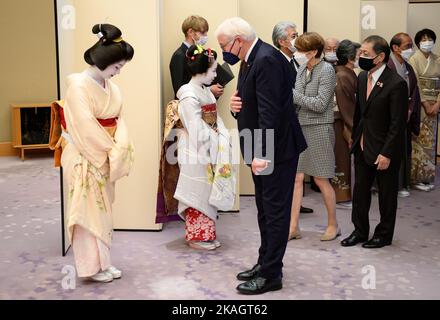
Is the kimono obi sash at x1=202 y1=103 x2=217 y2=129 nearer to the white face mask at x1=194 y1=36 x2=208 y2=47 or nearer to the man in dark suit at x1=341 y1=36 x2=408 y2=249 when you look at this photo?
the white face mask at x1=194 y1=36 x2=208 y2=47

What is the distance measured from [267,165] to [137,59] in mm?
1676

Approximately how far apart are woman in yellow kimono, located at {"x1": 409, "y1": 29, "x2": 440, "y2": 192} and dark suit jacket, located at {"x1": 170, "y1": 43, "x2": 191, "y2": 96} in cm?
240

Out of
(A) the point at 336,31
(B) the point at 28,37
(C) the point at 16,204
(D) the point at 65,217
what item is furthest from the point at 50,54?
(D) the point at 65,217

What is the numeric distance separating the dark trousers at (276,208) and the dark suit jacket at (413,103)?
2734 mm

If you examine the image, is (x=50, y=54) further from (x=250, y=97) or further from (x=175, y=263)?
(x=250, y=97)

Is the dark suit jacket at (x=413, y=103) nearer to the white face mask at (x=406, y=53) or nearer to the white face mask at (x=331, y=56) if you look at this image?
the white face mask at (x=406, y=53)

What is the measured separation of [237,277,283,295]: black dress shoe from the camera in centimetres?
348

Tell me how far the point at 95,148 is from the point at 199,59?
1.03m

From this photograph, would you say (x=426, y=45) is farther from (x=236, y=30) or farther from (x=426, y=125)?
(x=236, y=30)

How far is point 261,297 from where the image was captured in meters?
3.45

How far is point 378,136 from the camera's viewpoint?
4.16 m

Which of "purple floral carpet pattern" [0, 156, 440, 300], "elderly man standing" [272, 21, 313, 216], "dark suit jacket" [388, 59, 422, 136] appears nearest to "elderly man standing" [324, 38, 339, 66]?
"dark suit jacket" [388, 59, 422, 136]

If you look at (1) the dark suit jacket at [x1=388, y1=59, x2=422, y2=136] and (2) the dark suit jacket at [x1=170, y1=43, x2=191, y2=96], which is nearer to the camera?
(2) the dark suit jacket at [x1=170, y1=43, x2=191, y2=96]

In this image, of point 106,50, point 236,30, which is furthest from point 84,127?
point 236,30
